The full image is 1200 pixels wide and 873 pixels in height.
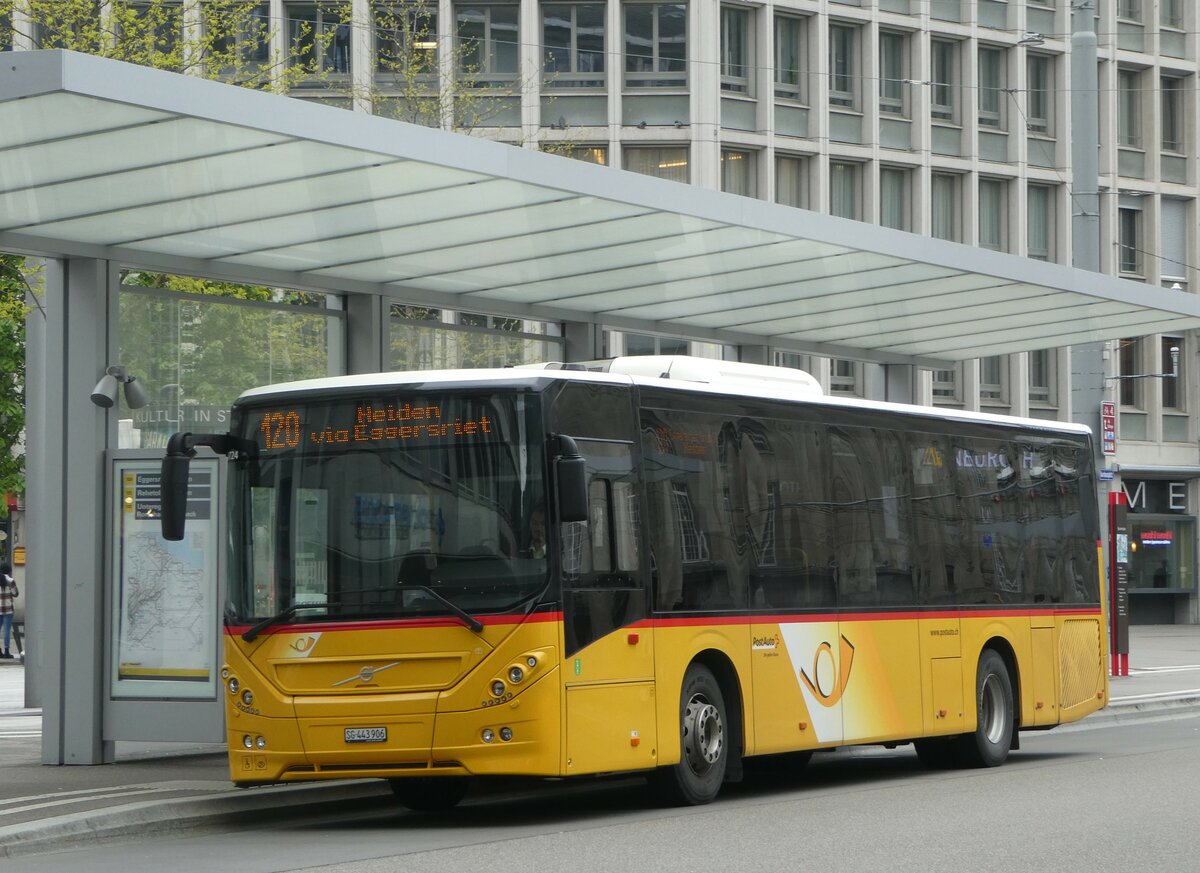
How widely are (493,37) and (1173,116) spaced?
18959mm

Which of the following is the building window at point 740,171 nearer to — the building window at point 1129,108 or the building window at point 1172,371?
the building window at point 1129,108

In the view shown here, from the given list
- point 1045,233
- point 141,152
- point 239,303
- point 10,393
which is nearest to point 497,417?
point 141,152

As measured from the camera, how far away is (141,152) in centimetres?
1308

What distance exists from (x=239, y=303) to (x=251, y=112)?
14.9 feet

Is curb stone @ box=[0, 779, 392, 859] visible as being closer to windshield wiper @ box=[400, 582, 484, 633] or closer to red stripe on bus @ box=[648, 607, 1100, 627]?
windshield wiper @ box=[400, 582, 484, 633]

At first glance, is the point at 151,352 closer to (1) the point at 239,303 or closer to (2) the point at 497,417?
(1) the point at 239,303

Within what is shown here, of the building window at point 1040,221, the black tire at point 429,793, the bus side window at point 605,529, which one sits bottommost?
the black tire at point 429,793

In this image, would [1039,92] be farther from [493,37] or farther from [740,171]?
[493,37]

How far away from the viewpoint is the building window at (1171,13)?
2152 inches

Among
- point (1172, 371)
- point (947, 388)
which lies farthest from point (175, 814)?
point (1172, 371)

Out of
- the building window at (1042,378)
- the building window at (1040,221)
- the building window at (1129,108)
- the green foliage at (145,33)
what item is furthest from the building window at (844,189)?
the green foliage at (145,33)

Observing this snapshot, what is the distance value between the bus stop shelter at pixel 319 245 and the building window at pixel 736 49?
1107 inches

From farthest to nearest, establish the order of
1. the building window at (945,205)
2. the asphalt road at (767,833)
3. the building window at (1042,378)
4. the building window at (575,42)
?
the building window at (1042,378)
the building window at (945,205)
the building window at (575,42)
the asphalt road at (767,833)

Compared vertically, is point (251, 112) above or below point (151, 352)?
above
